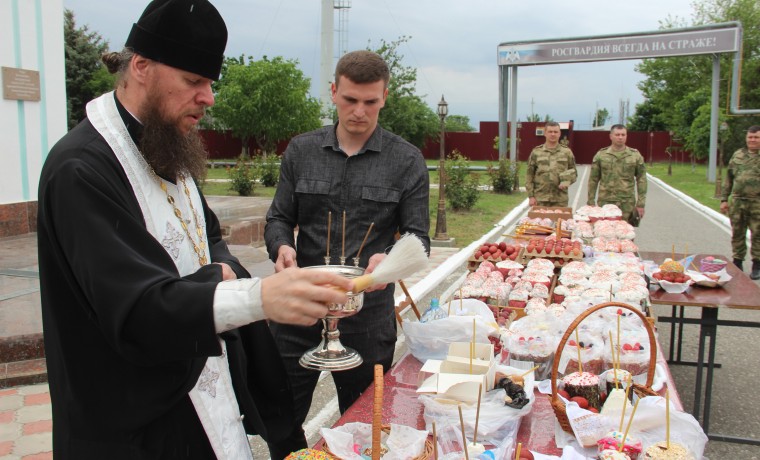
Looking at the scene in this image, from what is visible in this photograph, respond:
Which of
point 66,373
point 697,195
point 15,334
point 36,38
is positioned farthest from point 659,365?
point 697,195

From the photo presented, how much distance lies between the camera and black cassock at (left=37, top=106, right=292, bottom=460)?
138 centimetres

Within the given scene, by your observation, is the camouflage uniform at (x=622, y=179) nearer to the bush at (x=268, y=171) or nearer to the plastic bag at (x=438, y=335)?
the plastic bag at (x=438, y=335)

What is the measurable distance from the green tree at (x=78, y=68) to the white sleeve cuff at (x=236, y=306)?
120 feet

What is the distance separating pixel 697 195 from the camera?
75.7 ft

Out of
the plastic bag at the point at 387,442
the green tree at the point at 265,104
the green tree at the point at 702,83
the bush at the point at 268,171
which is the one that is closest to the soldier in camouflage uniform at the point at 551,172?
the plastic bag at the point at 387,442

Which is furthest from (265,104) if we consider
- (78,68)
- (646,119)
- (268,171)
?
(646,119)

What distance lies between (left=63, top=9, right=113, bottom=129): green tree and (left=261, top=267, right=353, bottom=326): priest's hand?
36.5 m

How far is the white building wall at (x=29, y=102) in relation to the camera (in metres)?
8.73

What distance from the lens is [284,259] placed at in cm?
278

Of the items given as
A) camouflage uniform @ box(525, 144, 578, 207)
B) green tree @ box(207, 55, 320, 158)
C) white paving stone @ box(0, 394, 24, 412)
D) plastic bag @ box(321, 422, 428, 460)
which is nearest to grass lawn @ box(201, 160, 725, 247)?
camouflage uniform @ box(525, 144, 578, 207)

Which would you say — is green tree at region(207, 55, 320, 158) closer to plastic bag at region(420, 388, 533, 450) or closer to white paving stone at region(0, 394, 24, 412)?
white paving stone at region(0, 394, 24, 412)

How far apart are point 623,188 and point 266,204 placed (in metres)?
7.28

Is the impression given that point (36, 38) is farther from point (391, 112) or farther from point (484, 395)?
point (391, 112)

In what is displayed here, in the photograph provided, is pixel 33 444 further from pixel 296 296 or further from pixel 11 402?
pixel 296 296
